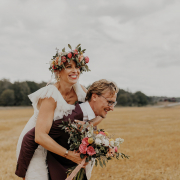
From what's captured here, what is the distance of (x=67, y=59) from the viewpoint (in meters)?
3.54

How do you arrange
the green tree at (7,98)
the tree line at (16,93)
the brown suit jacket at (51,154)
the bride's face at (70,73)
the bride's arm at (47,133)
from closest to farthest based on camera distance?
1. the bride's arm at (47,133)
2. the brown suit jacket at (51,154)
3. the bride's face at (70,73)
4. the green tree at (7,98)
5. the tree line at (16,93)

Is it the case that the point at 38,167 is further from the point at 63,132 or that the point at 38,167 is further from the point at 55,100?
the point at 55,100

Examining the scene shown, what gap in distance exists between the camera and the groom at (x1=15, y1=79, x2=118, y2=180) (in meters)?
3.06

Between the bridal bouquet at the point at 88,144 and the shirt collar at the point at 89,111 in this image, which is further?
the shirt collar at the point at 89,111

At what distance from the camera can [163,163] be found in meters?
9.10

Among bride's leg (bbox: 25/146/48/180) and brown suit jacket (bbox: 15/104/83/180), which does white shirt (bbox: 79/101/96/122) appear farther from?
bride's leg (bbox: 25/146/48/180)

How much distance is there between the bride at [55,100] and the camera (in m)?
2.85

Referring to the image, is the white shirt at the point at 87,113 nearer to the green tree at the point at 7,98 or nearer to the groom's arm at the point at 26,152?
the groom's arm at the point at 26,152

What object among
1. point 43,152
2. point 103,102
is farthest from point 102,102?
point 43,152

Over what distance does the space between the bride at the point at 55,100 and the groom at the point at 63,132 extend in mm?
98

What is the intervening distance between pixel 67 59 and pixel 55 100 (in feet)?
2.83

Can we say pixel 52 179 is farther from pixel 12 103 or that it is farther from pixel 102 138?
pixel 12 103

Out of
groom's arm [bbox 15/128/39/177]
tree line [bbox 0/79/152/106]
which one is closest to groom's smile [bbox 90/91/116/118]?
groom's arm [bbox 15/128/39/177]

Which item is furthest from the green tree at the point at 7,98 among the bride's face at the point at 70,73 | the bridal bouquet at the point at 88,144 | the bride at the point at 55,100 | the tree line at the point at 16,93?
the bridal bouquet at the point at 88,144
